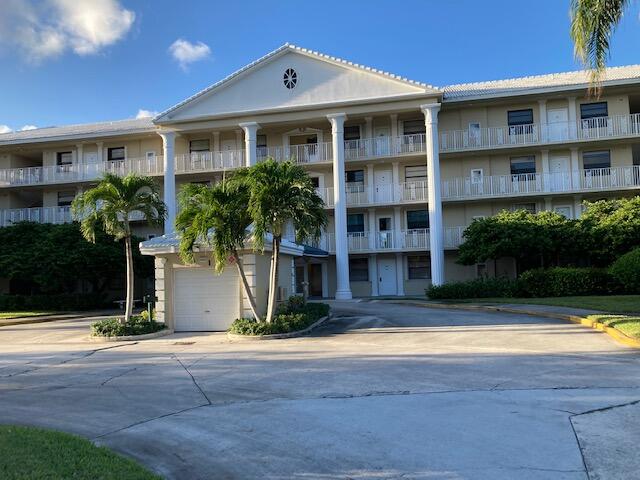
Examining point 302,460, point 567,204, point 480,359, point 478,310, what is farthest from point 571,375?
point 567,204

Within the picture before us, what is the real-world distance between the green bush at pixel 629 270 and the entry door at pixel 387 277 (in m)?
12.4

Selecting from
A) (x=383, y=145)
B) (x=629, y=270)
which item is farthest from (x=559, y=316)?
(x=383, y=145)

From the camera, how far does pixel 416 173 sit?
32438mm

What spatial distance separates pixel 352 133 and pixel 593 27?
65.9 ft

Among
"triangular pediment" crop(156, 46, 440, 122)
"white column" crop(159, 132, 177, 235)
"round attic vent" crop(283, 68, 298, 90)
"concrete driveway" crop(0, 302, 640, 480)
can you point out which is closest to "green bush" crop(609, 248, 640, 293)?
"concrete driveway" crop(0, 302, 640, 480)

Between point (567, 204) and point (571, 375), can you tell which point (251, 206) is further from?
point (567, 204)

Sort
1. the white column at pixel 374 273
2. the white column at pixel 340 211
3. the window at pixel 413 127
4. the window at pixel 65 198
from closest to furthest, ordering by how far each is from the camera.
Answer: the white column at pixel 340 211
the window at pixel 413 127
the white column at pixel 374 273
the window at pixel 65 198

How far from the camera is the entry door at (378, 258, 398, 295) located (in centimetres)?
3247

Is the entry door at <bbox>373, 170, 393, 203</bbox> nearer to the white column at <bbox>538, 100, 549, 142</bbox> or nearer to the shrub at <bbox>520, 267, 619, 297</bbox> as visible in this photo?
the white column at <bbox>538, 100, 549, 142</bbox>

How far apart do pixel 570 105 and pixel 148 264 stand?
25.8 metres

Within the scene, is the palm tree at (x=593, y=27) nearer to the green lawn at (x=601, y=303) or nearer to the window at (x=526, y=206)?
the green lawn at (x=601, y=303)

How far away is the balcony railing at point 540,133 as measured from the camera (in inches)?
1164

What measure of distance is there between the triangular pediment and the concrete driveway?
1894cm

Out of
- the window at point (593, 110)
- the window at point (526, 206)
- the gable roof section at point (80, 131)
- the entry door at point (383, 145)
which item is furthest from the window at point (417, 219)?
the gable roof section at point (80, 131)
